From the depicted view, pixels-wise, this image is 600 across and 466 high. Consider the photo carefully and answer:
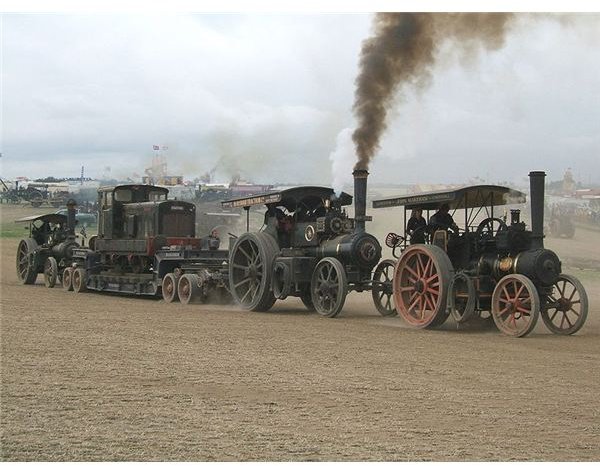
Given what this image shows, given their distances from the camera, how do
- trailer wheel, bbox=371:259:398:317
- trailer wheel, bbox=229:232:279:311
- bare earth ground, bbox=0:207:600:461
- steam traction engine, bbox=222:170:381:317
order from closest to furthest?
1. bare earth ground, bbox=0:207:600:461
2. trailer wheel, bbox=371:259:398:317
3. steam traction engine, bbox=222:170:381:317
4. trailer wheel, bbox=229:232:279:311

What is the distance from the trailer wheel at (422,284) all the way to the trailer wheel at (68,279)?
12.9m

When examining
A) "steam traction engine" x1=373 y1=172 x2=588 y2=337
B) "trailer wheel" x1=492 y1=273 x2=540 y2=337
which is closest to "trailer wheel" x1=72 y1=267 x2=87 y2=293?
"steam traction engine" x1=373 y1=172 x2=588 y2=337

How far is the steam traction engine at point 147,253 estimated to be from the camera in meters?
20.8

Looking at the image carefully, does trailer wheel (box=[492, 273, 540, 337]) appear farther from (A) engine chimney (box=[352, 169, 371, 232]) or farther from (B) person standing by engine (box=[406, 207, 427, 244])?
(A) engine chimney (box=[352, 169, 371, 232])

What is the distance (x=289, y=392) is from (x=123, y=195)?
16.8 metres

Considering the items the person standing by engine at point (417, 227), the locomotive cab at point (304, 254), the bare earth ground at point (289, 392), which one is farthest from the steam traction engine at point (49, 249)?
the person standing by engine at point (417, 227)

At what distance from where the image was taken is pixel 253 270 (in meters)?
18.3

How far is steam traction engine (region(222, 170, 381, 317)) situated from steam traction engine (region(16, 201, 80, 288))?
951 cm

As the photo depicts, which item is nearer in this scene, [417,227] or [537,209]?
[537,209]

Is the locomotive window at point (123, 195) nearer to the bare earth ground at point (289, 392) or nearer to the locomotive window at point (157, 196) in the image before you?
the locomotive window at point (157, 196)

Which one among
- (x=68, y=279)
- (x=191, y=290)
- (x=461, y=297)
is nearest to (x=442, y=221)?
(x=461, y=297)

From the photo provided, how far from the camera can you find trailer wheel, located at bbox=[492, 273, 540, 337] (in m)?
13.1

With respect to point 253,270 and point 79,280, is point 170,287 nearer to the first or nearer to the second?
point 253,270

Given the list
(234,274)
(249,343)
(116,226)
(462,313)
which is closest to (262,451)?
(249,343)
